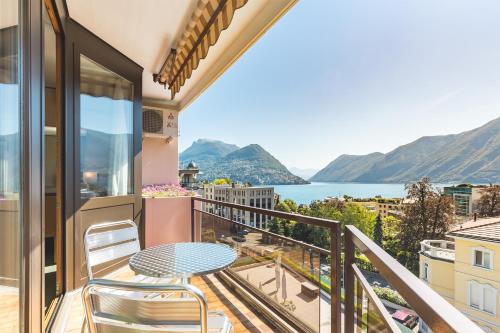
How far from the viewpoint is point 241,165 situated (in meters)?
21.3

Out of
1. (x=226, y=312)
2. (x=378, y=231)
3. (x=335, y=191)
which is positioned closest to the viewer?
(x=226, y=312)

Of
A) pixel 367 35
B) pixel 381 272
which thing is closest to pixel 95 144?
pixel 381 272

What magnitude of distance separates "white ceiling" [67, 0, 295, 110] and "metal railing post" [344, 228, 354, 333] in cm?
182

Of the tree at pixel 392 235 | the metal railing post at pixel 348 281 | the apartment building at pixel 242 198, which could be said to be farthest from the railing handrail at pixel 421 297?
the tree at pixel 392 235

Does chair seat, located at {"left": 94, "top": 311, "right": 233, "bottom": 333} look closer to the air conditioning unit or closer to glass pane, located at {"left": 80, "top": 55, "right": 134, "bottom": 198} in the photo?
glass pane, located at {"left": 80, "top": 55, "right": 134, "bottom": 198}

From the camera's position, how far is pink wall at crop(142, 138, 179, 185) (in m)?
4.90

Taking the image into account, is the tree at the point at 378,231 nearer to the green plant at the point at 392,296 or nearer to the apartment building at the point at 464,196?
the apartment building at the point at 464,196

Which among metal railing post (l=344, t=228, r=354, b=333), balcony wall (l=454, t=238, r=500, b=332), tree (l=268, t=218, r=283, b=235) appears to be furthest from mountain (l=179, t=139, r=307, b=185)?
metal railing post (l=344, t=228, r=354, b=333)

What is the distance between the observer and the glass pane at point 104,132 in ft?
8.30

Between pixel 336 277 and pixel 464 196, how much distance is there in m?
16.8

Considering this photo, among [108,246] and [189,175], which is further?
[189,175]

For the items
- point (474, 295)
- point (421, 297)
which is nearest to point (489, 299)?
point (474, 295)

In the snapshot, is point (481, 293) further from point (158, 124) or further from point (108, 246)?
point (108, 246)

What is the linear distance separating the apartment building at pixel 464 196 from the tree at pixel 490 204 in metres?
0.26
